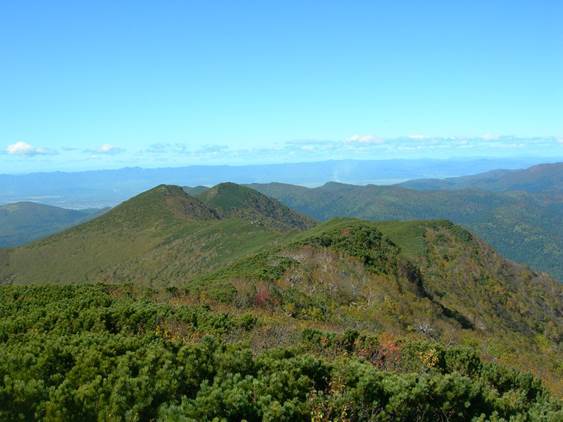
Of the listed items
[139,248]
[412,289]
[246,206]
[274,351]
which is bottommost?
[139,248]

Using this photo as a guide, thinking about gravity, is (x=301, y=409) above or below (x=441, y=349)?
above

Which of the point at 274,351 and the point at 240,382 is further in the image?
the point at 274,351

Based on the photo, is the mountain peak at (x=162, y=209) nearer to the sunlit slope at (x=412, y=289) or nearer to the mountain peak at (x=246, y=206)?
the mountain peak at (x=246, y=206)

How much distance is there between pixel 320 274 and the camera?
1213 inches

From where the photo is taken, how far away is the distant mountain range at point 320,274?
21.5 meters

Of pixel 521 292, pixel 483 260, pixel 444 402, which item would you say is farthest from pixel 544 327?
pixel 444 402

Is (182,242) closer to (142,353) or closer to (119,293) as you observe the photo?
(119,293)

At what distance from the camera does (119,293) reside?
59.3ft

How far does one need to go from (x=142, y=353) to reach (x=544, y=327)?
5169cm

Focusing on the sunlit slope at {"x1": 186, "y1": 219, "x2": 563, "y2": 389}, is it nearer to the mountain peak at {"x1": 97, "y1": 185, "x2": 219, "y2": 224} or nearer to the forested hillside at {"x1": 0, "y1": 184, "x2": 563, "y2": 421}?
the forested hillside at {"x1": 0, "y1": 184, "x2": 563, "y2": 421}

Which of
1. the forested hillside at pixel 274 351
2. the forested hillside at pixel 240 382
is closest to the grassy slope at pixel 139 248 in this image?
the forested hillside at pixel 274 351

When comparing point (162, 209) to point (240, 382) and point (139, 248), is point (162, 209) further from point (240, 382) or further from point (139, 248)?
point (240, 382)

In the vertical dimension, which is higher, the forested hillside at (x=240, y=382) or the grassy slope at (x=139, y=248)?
the forested hillside at (x=240, y=382)

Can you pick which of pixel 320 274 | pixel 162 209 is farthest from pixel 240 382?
pixel 162 209
